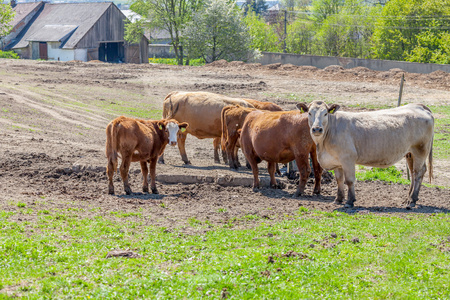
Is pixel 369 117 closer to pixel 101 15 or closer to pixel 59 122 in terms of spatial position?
pixel 59 122

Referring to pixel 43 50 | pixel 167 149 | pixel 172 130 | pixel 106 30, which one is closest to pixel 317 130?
pixel 172 130

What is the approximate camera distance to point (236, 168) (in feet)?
56.5

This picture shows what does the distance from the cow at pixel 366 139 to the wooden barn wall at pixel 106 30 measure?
56.5 metres

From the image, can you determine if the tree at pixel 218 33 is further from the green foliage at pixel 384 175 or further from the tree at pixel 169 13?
the green foliage at pixel 384 175

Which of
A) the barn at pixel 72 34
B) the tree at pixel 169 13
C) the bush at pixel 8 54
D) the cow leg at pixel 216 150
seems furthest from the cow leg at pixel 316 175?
the bush at pixel 8 54

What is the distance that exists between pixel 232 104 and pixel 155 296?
12.4m

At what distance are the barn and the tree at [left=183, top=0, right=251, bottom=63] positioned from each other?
51.1ft

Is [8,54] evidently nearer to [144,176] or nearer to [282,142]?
[144,176]

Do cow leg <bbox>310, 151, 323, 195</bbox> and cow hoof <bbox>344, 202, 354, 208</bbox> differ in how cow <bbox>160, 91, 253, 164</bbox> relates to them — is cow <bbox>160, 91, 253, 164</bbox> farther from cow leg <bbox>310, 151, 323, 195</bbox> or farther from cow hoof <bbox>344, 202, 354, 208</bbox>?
cow hoof <bbox>344, 202, 354, 208</bbox>

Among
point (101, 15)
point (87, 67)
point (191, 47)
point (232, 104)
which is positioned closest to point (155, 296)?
point (232, 104)

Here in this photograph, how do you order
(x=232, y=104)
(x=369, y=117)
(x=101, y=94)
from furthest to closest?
(x=101, y=94), (x=232, y=104), (x=369, y=117)

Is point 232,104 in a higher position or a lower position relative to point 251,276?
higher

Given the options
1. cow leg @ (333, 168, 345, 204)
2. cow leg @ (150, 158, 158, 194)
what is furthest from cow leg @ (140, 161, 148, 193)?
cow leg @ (333, 168, 345, 204)

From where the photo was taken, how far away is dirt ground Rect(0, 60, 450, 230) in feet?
39.7
